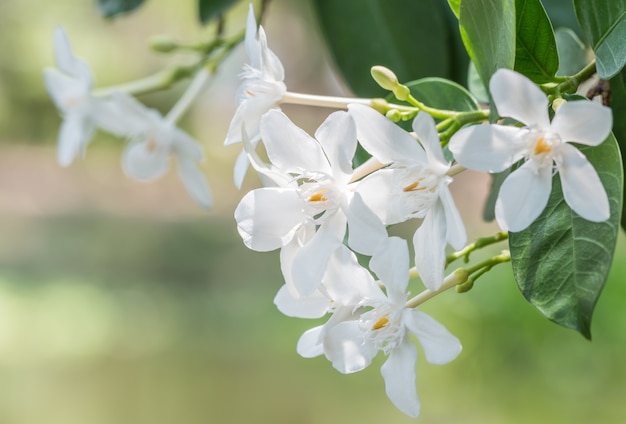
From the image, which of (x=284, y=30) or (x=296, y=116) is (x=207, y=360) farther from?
(x=284, y=30)

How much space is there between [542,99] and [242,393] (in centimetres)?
375

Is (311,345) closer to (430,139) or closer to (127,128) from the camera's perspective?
(430,139)

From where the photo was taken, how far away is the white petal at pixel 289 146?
39 cm

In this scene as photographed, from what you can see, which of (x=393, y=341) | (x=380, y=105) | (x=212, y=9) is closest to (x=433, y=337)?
(x=393, y=341)

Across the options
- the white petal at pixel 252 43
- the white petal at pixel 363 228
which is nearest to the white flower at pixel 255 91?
the white petal at pixel 252 43

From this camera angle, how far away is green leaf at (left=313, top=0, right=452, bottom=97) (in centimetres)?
68

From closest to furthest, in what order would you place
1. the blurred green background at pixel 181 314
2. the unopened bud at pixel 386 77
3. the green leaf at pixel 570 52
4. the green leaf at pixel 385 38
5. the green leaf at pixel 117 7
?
the unopened bud at pixel 386 77
the green leaf at pixel 570 52
the green leaf at pixel 385 38
the green leaf at pixel 117 7
the blurred green background at pixel 181 314

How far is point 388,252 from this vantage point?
361mm

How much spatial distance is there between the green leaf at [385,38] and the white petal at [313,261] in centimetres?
29

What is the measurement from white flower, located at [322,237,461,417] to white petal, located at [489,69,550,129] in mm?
98

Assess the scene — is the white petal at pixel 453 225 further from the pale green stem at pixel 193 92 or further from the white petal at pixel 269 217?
the pale green stem at pixel 193 92

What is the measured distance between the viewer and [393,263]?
37 centimetres

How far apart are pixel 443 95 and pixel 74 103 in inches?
19.0

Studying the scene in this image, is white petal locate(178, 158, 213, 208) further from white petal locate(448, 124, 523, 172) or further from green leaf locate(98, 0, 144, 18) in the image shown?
white petal locate(448, 124, 523, 172)
